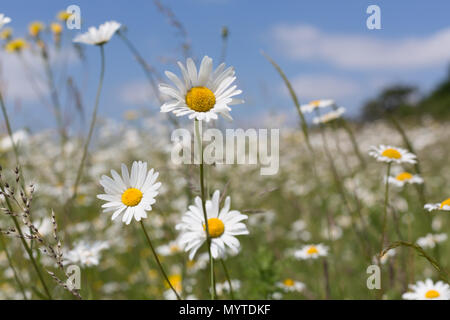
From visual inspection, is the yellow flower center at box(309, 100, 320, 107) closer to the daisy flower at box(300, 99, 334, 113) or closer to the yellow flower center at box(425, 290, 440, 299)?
the daisy flower at box(300, 99, 334, 113)

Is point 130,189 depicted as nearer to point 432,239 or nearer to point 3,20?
point 3,20

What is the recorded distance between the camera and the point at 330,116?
6.17ft

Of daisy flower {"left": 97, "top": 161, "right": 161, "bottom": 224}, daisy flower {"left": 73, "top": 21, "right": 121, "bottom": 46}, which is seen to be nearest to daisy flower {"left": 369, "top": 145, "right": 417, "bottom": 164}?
daisy flower {"left": 97, "top": 161, "right": 161, "bottom": 224}

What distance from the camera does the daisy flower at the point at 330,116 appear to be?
180 centimetres

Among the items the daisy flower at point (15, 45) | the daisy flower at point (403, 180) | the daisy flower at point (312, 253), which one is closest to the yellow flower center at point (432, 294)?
the daisy flower at point (403, 180)

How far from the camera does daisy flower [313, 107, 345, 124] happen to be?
180 centimetres

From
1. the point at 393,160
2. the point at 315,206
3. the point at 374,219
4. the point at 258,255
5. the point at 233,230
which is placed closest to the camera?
the point at 233,230

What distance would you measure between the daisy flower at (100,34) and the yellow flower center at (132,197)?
31.0 inches

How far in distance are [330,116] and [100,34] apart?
1.05 m
